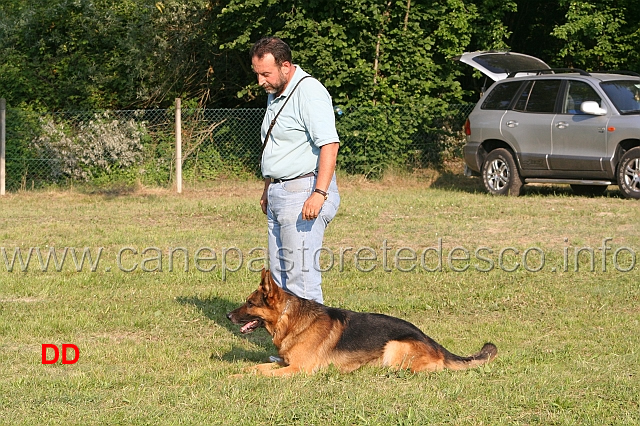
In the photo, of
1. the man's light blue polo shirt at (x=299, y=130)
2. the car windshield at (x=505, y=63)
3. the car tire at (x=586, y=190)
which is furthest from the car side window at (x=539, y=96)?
the man's light blue polo shirt at (x=299, y=130)

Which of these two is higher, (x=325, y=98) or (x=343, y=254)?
(x=325, y=98)

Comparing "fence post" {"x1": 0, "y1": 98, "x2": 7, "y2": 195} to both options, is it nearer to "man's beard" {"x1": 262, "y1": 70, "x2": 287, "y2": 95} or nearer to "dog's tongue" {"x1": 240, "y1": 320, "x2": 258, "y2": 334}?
"man's beard" {"x1": 262, "y1": 70, "x2": 287, "y2": 95}

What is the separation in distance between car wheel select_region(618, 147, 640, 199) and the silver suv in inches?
0.6

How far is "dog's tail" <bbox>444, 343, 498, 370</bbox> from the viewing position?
5.82 meters

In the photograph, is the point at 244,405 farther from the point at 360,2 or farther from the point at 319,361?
the point at 360,2

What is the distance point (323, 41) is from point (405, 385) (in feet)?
44.5

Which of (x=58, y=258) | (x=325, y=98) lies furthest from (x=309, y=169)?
(x=58, y=258)

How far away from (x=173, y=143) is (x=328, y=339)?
12.7 meters

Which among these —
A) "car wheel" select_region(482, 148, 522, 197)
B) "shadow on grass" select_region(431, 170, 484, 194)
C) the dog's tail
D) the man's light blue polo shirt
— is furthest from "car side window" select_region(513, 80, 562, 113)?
the man's light blue polo shirt

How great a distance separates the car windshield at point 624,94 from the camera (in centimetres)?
1427

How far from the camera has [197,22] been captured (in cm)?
2006

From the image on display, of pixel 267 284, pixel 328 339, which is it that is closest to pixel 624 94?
pixel 328 339

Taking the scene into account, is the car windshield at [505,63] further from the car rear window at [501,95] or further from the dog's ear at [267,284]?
the dog's ear at [267,284]

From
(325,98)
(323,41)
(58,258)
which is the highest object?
(323,41)
